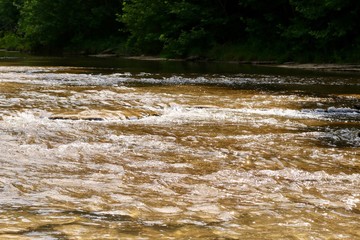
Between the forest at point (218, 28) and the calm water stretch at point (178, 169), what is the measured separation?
1538 cm

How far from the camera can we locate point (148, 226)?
3.84 m

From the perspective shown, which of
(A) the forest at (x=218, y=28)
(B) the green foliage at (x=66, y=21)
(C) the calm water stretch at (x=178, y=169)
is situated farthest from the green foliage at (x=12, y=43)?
(C) the calm water stretch at (x=178, y=169)

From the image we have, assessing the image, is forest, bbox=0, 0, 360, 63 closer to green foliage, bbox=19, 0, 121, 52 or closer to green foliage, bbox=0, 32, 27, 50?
green foliage, bbox=19, 0, 121, 52

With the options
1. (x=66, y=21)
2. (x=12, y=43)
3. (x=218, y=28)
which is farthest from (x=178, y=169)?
(x=12, y=43)

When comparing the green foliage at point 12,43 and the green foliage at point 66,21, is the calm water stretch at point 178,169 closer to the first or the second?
the green foliage at point 66,21

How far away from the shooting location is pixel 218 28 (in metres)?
34.1

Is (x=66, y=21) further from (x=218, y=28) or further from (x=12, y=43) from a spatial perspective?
(x=218, y=28)

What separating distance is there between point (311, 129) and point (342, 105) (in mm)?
3372

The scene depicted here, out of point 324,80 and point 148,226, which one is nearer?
point 148,226

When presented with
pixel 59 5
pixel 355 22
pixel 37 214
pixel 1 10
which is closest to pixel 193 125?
pixel 37 214

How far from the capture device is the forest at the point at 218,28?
26.4m

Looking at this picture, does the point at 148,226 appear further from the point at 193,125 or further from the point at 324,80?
the point at 324,80

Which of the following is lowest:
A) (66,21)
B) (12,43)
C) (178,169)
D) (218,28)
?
(178,169)

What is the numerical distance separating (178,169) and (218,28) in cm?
2916
